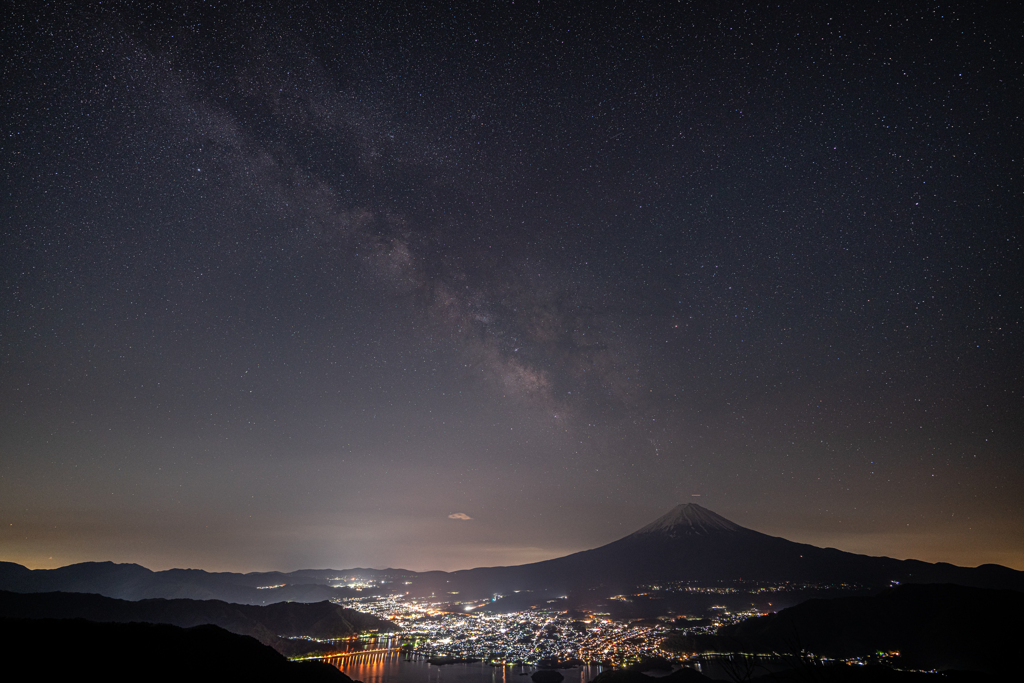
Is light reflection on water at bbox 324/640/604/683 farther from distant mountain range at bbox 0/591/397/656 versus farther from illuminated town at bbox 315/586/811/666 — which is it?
distant mountain range at bbox 0/591/397/656

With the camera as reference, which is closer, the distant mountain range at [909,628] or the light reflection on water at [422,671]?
the distant mountain range at [909,628]

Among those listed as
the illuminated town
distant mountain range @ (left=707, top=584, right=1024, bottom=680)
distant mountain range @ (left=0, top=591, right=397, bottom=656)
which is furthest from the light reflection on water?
distant mountain range @ (left=707, top=584, right=1024, bottom=680)

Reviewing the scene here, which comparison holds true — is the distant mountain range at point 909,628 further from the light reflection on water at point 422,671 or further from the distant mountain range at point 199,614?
the distant mountain range at point 199,614

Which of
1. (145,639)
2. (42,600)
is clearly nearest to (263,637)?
(42,600)

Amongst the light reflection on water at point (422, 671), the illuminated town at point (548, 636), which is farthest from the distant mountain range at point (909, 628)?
the light reflection on water at point (422, 671)

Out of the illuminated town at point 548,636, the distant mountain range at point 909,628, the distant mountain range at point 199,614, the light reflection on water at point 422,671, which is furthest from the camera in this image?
the illuminated town at point 548,636

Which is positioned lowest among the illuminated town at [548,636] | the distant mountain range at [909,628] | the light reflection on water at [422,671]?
the illuminated town at [548,636]

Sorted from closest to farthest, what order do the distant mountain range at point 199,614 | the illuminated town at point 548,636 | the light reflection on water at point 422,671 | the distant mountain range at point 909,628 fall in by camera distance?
1. the distant mountain range at point 909,628
2. the light reflection on water at point 422,671
3. the distant mountain range at point 199,614
4. the illuminated town at point 548,636

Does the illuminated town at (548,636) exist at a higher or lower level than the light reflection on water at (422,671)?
lower

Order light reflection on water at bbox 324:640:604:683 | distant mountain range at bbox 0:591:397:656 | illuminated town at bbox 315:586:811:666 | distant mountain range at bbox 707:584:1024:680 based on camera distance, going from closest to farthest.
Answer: distant mountain range at bbox 707:584:1024:680, light reflection on water at bbox 324:640:604:683, distant mountain range at bbox 0:591:397:656, illuminated town at bbox 315:586:811:666
